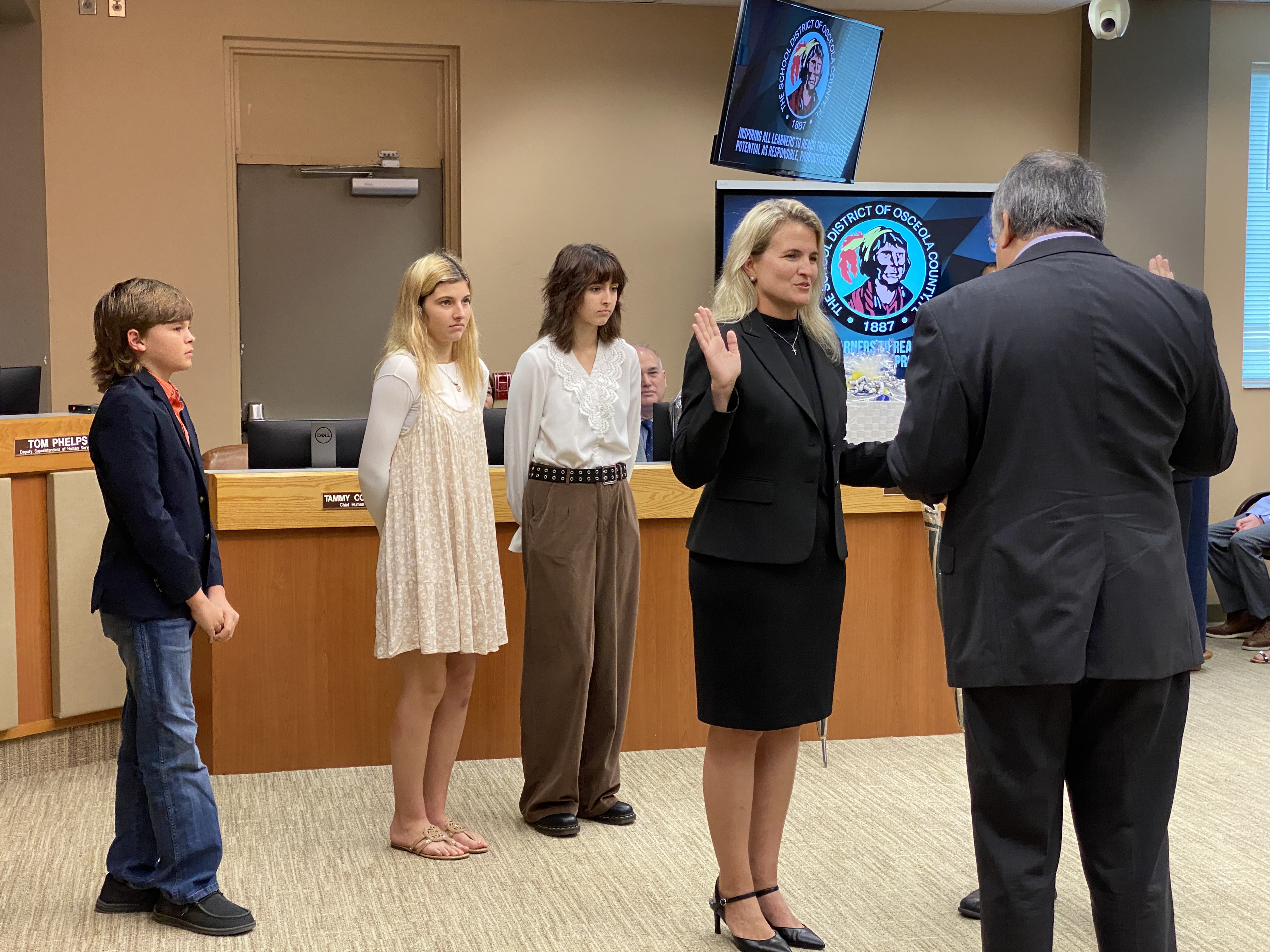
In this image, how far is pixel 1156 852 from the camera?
6.57 ft

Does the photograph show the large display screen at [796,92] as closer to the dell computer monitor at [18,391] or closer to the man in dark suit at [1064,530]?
the dell computer monitor at [18,391]

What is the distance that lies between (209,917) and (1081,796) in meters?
1.91

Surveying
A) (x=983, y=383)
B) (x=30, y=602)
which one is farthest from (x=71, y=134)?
(x=983, y=383)

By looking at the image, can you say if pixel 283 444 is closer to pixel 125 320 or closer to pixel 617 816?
pixel 125 320

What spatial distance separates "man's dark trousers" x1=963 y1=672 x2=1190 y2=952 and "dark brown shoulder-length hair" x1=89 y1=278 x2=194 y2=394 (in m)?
1.90

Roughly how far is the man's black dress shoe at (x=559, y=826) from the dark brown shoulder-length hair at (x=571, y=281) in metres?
1.30

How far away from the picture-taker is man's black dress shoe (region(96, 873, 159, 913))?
2.95 meters

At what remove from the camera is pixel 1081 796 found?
2033mm

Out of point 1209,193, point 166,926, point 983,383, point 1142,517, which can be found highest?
point 1209,193

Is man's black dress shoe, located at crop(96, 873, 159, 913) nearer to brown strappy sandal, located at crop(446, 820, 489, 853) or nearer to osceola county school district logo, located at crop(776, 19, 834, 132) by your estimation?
brown strappy sandal, located at crop(446, 820, 489, 853)

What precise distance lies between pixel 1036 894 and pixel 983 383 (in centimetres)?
81

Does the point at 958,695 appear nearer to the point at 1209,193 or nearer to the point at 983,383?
the point at 983,383

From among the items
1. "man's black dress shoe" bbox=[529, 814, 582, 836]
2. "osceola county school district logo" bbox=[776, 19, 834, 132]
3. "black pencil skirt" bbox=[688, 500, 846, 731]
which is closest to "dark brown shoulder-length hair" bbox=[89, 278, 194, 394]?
"black pencil skirt" bbox=[688, 500, 846, 731]

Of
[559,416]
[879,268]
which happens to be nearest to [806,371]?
[559,416]
